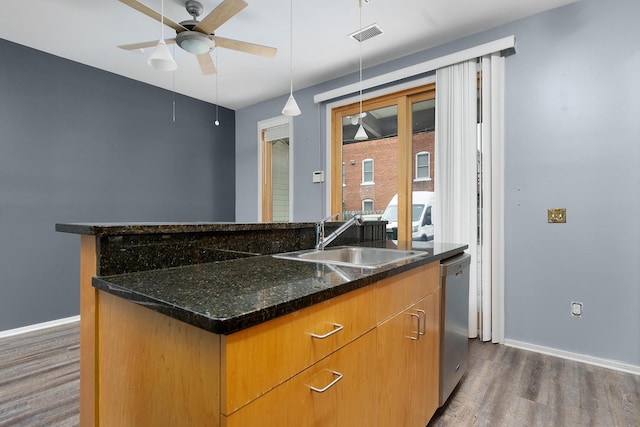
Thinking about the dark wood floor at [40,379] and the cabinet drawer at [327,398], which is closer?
Answer: the cabinet drawer at [327,398]

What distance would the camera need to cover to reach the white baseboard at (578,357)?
221 cm

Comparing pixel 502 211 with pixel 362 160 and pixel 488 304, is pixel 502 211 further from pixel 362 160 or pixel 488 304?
pixel 362 160

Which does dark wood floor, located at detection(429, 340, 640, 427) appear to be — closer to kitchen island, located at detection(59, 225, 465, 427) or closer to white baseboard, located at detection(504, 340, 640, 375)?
white baseboard, located at detection(504, 340, 640, 375)

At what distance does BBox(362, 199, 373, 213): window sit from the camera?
362cm

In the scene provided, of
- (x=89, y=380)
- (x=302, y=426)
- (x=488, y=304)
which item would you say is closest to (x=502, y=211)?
Answer: (x=488, y=304)

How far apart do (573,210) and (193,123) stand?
4.31 meters

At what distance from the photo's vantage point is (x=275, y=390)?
754 millimetres

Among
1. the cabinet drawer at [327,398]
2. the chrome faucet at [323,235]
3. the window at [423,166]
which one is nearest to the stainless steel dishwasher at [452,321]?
the chrome faucet at [323,235]

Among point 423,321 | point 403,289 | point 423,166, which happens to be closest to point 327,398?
point 403,289

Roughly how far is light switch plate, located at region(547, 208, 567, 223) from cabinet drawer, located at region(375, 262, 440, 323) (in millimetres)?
1443

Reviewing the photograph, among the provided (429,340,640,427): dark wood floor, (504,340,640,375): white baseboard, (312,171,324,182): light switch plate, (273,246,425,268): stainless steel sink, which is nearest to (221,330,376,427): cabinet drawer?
(273,246,425,268): stainless steel sink

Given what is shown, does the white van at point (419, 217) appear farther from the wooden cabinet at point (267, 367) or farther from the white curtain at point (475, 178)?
the wooden cabinet at point (267, 367)

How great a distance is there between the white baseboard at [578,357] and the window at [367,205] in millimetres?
1757

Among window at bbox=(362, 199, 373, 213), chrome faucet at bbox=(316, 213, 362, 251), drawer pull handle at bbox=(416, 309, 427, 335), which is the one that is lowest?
drawer pull handle at bbox=(416, 309, 427, 335)
